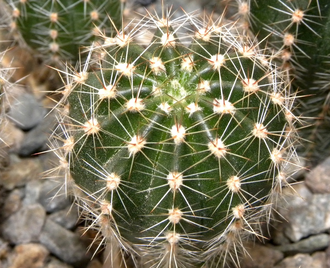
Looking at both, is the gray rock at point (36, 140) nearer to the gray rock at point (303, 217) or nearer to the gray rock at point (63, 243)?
the gray rock at point (63, 243)

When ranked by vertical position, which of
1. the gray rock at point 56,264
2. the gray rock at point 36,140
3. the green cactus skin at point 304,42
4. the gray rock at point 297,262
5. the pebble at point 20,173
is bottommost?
the gray rock at point 297,262

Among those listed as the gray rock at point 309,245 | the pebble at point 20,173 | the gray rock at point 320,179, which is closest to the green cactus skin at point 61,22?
the pebble at point 20,173

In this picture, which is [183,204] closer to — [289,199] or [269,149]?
[269,149]

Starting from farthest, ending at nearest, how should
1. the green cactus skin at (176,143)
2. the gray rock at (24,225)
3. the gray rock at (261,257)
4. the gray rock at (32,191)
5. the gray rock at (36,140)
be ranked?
the gray rock at (36,140) → the gray rock at (32,191) → the gray rock at (24,225) → the gray rock at (261,257) → the green cactus skin at (176,143)

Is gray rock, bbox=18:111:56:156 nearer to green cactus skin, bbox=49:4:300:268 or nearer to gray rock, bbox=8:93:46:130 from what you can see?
gray rock, bbox=8:93:46:130

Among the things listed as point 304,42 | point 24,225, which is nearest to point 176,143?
point 304,42

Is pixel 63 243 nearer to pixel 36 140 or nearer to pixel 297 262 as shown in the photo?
pixel 36 140

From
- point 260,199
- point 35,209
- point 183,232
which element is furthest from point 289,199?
point 35,209
